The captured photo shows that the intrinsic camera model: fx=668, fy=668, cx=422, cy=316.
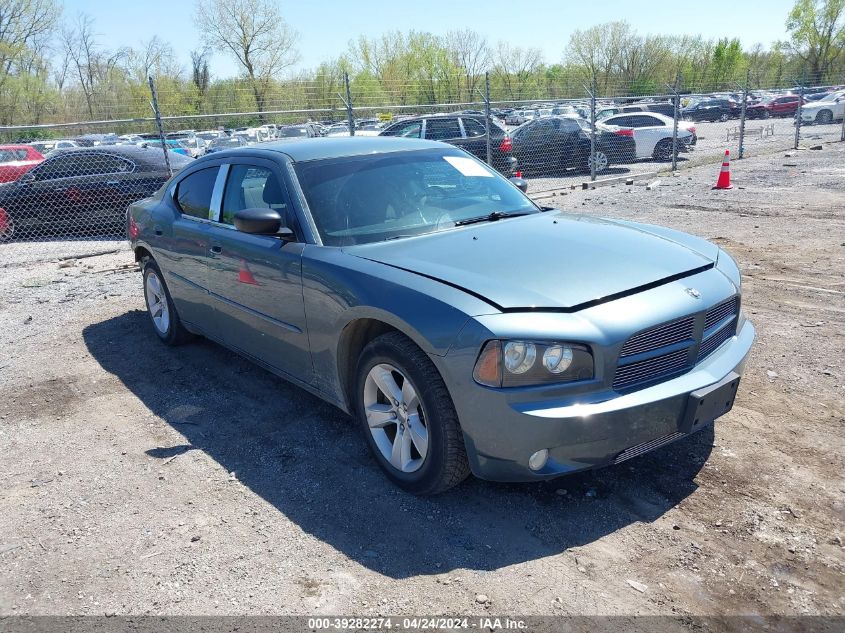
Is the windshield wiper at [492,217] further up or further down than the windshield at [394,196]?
further down

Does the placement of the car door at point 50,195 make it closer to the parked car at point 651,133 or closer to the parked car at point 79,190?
A: the parked car at point 79,190

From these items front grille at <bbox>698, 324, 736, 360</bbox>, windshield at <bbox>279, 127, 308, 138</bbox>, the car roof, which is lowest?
front grille at <bbox>698, 324, 736, 360</bbox>

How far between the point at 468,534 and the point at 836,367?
3.07m

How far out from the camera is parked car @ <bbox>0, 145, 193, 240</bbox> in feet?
37.2

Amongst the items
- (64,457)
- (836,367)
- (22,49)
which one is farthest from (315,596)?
(22,49)

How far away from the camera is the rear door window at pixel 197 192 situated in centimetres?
495

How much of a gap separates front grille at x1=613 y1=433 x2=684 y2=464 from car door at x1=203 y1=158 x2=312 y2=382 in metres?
1.84

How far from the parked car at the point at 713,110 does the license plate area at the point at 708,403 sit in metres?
42.2

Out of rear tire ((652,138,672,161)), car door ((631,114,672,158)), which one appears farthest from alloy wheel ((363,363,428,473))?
rear tire ((652,138,672,161))

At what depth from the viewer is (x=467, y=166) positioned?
4699 mm

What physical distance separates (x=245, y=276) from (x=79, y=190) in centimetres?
864

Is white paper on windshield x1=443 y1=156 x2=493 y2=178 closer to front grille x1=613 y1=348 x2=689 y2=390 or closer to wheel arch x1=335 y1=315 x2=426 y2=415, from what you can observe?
wheel arch x1=335 y1=315 x2=426 y2=415

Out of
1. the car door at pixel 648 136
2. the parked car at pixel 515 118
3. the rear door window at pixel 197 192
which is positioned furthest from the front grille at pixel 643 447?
the parked car at pixel 515 118

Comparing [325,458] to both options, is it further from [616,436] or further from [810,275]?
[810,275]
